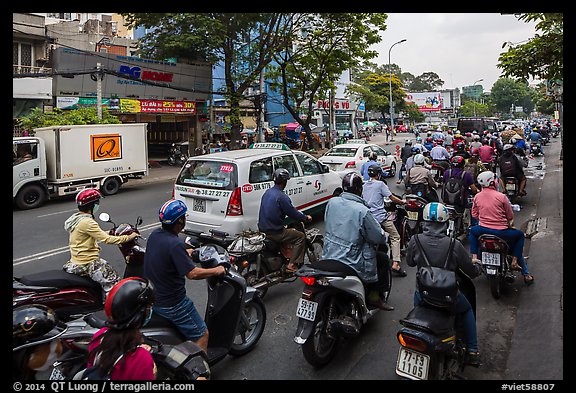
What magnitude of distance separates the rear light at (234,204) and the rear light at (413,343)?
13.7 feet

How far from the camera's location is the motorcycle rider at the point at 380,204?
6352 millimetres

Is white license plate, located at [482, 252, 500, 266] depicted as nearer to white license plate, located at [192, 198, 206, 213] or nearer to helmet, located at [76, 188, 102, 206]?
white license plate, located at [192, 198, 206, 213]

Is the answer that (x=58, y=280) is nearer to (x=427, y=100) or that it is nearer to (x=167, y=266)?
(x=167, y=266)

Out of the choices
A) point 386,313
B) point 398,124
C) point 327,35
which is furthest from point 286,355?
point 398,124

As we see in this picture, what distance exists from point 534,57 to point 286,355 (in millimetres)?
8036

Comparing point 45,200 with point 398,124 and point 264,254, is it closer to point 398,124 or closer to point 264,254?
point 264,254

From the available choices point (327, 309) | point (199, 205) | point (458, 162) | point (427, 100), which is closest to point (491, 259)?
point (327, 309)

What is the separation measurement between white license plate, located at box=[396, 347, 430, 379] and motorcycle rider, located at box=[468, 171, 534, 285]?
261 centimetres

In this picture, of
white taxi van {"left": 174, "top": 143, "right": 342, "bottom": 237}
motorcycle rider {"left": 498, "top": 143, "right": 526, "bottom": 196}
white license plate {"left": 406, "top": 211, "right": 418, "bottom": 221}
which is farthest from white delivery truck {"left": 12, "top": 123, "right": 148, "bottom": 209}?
motorcycle rider {"left": 498, "top": 143, "right": 526, "bottom": 196}

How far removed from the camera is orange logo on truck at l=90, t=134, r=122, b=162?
1383cm

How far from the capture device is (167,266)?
11.1 feet

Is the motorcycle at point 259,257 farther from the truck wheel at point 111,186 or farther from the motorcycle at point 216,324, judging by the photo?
the truck wheel at point 111,186
